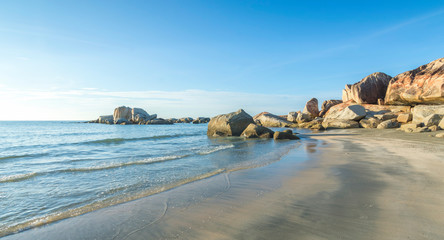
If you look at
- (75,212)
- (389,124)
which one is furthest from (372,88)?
(75,212)

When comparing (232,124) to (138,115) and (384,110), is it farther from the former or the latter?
(138,115)

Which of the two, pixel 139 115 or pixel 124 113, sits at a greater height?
pixel 124 113

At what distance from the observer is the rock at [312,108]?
4065cm

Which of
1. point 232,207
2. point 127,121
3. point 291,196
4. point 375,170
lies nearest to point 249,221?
point 232,207

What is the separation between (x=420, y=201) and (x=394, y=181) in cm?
134

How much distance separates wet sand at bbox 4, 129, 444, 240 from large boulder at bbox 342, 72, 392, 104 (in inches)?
1192

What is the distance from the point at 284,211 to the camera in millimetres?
3385

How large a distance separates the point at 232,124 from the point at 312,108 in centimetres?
2647

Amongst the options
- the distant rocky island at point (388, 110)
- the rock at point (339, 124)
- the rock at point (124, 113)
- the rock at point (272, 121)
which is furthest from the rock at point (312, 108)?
the rock at point (124, 113)

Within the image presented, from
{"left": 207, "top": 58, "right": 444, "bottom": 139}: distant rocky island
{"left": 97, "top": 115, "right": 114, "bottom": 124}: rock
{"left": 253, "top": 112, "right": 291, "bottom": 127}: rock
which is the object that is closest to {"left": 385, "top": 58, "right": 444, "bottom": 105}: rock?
{"left": 207, "top": 58, "right": 444, "bottom": 139}: distant rocky island

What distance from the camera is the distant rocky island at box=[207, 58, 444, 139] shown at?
18.2m

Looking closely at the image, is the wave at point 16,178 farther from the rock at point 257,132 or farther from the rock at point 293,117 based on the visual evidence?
the rock at point 293,117

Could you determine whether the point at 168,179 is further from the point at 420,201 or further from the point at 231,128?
the point at 231,128

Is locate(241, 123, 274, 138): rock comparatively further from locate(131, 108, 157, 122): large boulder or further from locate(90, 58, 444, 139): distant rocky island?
locate(131, 108, 157, 122): large boulder
